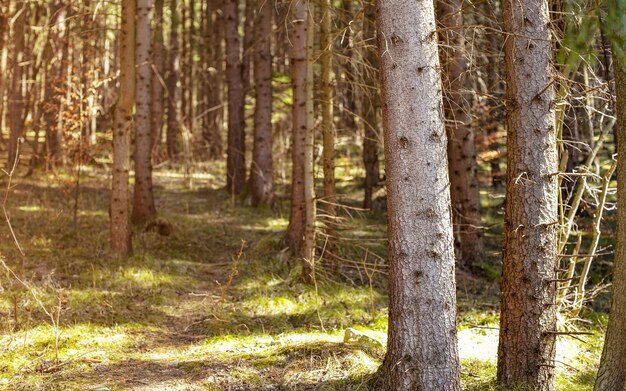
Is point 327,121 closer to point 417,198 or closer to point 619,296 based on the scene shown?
point 417,198

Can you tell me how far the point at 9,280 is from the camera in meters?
8.20

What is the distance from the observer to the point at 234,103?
17.0 meters

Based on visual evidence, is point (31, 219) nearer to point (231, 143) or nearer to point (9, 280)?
point (9, 280)

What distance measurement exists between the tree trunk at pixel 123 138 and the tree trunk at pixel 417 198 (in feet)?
18.1

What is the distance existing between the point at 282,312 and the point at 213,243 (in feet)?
12.2

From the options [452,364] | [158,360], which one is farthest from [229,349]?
[452,364]

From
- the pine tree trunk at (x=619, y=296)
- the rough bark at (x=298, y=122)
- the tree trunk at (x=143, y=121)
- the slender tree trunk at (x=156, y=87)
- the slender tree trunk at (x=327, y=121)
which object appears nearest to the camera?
the pine tree trunk at (x=619, y=296)

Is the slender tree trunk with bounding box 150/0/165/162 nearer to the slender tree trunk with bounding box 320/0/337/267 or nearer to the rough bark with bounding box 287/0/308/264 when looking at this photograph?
the rough bark with bounding box 287/0/308/264

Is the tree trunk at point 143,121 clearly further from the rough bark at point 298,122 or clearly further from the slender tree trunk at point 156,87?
the slender tree trunk at point 156,87

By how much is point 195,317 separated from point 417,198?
13.6 ft

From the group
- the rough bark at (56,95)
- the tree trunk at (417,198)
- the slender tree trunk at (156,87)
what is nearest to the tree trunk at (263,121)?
the rough bark at (56,95)

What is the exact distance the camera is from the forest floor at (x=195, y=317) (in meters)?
6.28

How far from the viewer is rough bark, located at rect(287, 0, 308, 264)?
31.8ft

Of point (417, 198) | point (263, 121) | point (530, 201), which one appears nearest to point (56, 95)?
point (263, 121)
